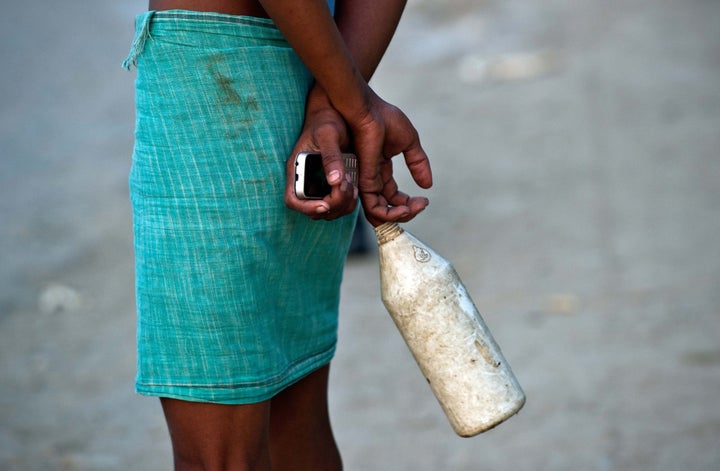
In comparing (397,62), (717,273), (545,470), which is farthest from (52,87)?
(545,470)

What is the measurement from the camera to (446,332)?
156 cm

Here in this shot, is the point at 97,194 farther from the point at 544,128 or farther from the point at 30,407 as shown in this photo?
the point at 544,128

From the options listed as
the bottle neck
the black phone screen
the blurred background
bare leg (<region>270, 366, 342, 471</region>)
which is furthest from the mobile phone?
the blurred background

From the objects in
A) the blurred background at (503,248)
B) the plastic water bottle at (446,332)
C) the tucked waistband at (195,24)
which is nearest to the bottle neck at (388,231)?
the plastic water bottle at (446,332)

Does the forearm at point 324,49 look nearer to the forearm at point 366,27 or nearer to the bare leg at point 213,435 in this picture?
the forearm at point 366,27

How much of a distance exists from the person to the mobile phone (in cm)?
2

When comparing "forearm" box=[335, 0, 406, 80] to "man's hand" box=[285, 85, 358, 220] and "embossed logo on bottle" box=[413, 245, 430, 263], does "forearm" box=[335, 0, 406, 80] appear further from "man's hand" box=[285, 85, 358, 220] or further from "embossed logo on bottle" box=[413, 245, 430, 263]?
"embossed logo on bottle" box=[413, 245, 430, 263]

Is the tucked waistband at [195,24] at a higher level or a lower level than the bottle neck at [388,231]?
higher

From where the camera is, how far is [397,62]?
893 cm

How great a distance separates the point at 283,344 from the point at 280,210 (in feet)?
0.84

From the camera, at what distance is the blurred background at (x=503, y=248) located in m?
3.13

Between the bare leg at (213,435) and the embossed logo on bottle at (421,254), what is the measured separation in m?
0.38

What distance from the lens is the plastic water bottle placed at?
1.56 meters

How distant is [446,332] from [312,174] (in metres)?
0.36
